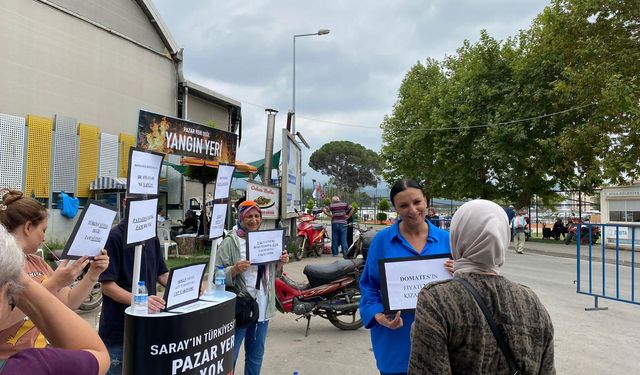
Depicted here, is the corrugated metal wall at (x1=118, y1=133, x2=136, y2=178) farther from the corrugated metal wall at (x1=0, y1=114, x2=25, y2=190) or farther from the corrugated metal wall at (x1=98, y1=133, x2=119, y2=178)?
the corrugated metal wall at (x1=0, y1=114, x2=25, y2=190)

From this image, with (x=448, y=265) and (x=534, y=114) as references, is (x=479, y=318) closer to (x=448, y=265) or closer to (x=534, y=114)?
(x=448, y=265)

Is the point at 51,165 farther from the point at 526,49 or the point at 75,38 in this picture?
the point at 526,49

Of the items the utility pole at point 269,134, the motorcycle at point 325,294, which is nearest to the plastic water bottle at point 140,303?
the motorcycle at point 325,294

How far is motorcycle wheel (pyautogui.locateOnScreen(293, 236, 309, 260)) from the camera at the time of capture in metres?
13.2

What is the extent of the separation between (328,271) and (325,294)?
31 centimetres

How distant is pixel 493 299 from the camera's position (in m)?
1.65

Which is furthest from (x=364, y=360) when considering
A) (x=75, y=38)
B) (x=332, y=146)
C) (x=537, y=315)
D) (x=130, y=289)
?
(x=332, y=146)

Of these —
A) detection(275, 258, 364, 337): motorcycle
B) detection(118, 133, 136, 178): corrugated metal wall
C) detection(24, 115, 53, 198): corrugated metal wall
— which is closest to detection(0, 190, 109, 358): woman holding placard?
detection(275, 258, 364, 337): motorcycle

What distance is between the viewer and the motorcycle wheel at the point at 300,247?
13.2 metres

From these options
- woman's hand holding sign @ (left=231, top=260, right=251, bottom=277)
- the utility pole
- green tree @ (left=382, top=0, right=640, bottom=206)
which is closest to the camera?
woman's hand holding sign @ (left=231, top=260, right=251, bottom=277)

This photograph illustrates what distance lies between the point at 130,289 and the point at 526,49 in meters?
26.5

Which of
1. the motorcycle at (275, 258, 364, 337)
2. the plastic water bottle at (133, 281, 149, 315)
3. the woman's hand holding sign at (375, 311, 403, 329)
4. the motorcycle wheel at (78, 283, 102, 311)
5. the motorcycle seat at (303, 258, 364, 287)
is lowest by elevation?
the motorcycle wheel at (78, 283, 102, 311)

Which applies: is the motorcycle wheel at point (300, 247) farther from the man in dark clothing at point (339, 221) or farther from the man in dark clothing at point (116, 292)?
the man in dark clothing at point (116, 292)

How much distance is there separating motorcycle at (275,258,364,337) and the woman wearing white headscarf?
15.1ft
